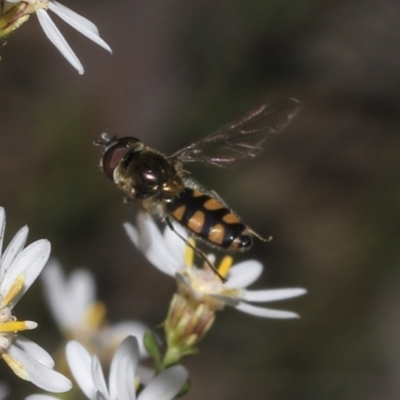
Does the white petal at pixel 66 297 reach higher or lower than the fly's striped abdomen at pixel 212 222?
lower

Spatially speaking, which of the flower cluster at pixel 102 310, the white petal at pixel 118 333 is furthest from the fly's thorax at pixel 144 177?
the white petal at pixel 118 333

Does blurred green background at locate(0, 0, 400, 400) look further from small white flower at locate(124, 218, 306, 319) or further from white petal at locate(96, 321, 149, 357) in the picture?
small white flower at locate(124, 218, 306, 319)

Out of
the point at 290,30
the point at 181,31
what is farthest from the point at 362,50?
the point at 181,31

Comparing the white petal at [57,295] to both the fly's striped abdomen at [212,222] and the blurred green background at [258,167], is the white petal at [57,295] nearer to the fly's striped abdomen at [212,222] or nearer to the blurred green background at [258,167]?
the blurred green background at [258,167]

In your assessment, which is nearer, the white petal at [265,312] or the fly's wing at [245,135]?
the white petal at [265,312]

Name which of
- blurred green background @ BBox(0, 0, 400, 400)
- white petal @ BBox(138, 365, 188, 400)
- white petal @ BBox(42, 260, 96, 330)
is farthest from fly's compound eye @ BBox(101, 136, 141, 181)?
blurred green background @ BBox(0, 0, 400, 400)

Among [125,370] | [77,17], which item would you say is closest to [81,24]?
[77,17]
